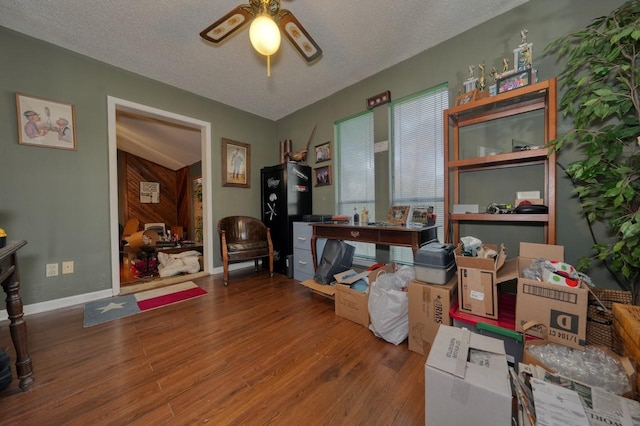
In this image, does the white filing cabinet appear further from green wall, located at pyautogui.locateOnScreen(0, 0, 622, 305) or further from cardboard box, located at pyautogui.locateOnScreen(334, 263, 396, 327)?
green wall, located at pyautogui.locateOnScreen(0, 0, 622, 305)

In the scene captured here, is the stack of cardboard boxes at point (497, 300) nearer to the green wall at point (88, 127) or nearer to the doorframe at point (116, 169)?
the green wall at point (88, 127)

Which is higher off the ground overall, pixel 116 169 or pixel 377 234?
pixel 116 169

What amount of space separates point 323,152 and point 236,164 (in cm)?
146

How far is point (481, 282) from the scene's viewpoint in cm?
135

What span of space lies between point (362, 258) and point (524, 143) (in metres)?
2.01

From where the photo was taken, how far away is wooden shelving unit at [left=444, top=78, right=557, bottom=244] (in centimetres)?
150

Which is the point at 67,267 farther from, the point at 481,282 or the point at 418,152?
the point at 418,152

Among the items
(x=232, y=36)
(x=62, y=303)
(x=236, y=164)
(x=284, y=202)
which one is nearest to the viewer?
(x=232, y=36)

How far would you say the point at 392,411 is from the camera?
1.04 metres

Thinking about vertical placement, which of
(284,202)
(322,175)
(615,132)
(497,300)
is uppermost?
(322,175)

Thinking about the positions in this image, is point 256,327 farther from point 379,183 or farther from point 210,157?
point 210,157

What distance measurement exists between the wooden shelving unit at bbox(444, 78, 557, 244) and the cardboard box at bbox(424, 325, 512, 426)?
110 cm

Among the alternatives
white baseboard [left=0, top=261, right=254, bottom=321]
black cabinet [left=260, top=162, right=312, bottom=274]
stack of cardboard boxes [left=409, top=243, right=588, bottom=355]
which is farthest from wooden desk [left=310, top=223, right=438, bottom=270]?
white baseboard [left=0, top=261, right=254, bottom=321]

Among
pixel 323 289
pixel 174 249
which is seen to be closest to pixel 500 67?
pixel 323 289
